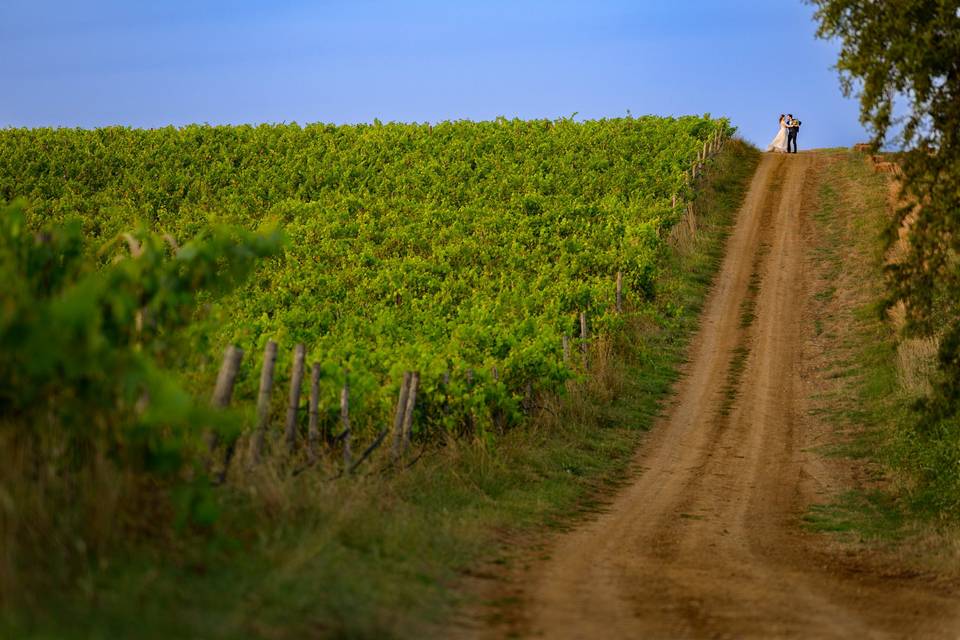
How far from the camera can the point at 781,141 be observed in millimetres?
57438

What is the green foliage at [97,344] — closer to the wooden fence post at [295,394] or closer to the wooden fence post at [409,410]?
the wooden fence post at [295,394]

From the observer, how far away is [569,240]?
3719 cm

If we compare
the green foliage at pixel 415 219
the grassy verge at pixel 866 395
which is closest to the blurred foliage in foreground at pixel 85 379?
the green foliage at pixel 415 219

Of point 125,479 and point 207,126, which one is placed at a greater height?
point 207,126

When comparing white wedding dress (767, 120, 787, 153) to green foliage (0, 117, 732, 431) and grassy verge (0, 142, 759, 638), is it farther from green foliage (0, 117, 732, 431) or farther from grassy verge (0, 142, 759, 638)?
grassy verge (0, 142, 759, 638)

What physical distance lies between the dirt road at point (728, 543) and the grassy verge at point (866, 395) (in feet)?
2.23

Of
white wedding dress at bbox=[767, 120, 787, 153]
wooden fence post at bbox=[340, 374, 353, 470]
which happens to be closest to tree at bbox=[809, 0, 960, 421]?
wooden fence post at bbox=[340, 374, 353, 470]

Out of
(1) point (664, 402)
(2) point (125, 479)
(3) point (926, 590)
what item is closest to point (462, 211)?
(1) point (664, 402)

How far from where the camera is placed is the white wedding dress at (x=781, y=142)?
57156 millimetres

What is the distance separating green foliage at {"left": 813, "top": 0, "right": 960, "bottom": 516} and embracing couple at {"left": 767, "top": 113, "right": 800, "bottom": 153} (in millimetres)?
43416

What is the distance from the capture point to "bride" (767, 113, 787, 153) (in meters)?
57.2

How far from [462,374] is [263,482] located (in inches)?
281

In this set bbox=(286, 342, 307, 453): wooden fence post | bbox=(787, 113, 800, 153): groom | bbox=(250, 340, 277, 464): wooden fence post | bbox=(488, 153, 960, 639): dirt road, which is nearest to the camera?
bbox=(488, 153, 960, 639): dirt road

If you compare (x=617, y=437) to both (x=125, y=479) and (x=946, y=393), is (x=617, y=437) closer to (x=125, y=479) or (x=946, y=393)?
(x=946, y=393)
